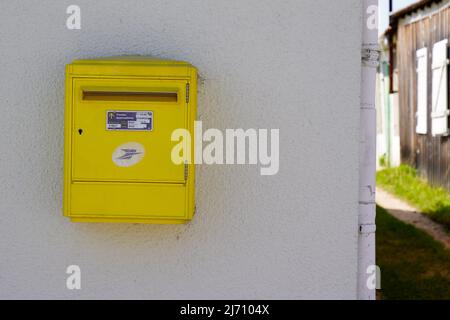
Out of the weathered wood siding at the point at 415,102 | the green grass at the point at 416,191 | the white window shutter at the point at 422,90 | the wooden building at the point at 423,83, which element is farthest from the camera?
the white window shutter at the point at 422,90

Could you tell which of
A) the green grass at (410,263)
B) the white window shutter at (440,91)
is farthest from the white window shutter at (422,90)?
the green grass at (410,263)

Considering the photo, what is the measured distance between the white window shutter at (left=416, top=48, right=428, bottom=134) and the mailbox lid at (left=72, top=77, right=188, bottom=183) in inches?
350

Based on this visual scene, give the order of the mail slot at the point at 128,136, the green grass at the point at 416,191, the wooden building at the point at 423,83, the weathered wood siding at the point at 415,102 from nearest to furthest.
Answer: the mail slot at the point at 128,136 < the green grass at the point at 416,191 < the wooden building at the point at 423,83 < the weathered wood siding at the point at 415,102

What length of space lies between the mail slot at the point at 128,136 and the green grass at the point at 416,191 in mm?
6233

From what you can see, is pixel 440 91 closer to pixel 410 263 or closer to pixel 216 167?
pixel 410 263

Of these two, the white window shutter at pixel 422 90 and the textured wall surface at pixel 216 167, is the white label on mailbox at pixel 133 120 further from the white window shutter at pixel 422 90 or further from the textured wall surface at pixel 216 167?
the white window shutter at pixel 422 90

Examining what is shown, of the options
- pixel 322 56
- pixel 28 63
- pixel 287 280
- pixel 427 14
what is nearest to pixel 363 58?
pixel 322 56

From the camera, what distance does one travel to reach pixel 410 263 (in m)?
6.61

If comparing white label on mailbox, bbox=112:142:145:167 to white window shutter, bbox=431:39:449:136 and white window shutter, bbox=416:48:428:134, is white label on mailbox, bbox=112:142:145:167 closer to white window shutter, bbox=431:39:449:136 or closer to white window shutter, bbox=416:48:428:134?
white window shutter, bbox=431:39:449:136

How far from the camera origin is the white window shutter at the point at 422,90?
1091 centimetres

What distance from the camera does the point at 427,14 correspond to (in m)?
10.9

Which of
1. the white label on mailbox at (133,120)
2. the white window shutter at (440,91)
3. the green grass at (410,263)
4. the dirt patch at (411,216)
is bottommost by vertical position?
the green grass at (410,263)

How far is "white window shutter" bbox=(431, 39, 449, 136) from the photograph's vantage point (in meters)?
9.90

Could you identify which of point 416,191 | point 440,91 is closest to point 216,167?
point 440,91
